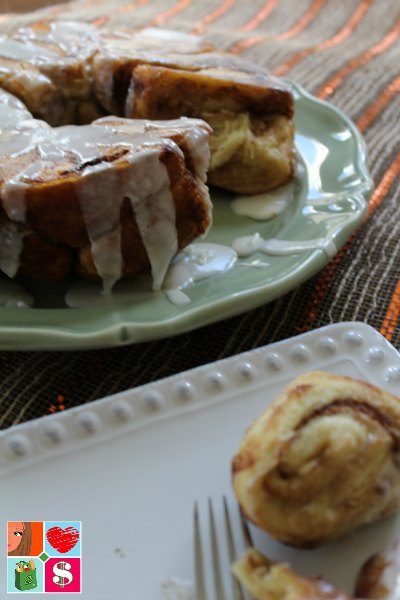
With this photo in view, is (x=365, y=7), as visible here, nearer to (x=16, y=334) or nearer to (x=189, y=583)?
(x=16, y=334)

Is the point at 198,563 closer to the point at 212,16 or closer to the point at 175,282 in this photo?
the point at 175,282

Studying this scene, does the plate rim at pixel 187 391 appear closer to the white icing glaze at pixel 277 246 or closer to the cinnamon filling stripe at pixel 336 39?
the white icing glaze at pixel 277 246

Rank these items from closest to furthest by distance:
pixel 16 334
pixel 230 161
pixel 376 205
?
1. pixel 16 334
2. pixel 230 161
3. pixel 376 205

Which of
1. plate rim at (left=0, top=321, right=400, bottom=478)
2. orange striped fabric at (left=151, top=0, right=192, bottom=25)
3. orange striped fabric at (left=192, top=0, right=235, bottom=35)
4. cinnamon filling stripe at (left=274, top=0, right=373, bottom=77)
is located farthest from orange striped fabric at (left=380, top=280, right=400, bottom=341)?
orange striped fabric at (left=151, top=0, right=192, bottom=25)

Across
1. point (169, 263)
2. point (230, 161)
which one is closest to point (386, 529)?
point (169, 263)

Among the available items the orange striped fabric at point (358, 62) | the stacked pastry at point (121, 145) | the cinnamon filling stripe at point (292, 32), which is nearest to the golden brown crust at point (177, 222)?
the stacked pastry at point (121, 145)
